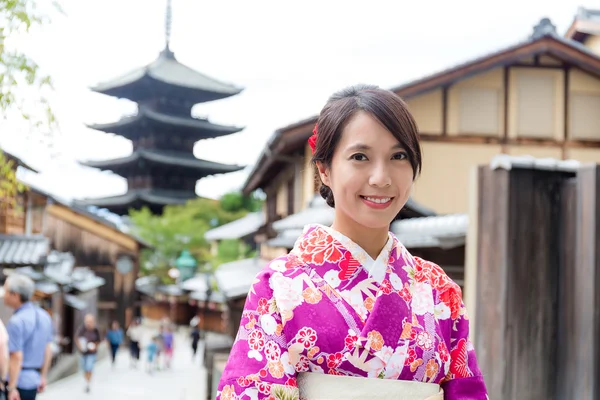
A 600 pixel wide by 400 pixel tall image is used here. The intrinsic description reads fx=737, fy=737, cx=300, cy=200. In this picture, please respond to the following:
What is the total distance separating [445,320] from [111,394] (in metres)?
13.9

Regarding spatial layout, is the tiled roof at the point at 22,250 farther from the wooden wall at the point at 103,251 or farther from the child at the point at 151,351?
the wooden wall at the point at 103,251

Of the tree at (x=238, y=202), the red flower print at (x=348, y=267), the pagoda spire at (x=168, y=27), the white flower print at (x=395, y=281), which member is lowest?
the white flower print at (x=395, y=281)

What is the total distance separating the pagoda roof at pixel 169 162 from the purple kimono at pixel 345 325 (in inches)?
1213

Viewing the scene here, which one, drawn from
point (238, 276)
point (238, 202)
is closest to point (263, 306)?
point (238, 276)

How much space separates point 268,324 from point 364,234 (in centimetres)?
35

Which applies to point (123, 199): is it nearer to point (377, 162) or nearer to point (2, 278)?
point (2, 278)

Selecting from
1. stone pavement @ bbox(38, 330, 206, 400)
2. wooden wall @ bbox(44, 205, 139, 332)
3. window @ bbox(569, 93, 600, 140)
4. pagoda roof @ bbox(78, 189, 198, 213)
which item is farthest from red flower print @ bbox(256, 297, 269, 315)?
pagoda roof @ bbox(78, 189, 198, 213)

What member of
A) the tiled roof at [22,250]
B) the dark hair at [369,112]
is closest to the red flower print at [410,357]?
the dark hair at [369,112]

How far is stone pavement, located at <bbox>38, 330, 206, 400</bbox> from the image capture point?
1443 cm

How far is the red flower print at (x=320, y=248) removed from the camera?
6.35 ft

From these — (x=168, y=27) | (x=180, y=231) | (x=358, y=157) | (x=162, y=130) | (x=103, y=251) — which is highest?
(x=168, y=27)

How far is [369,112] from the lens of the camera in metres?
1.84

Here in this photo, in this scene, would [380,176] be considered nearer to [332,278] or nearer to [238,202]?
[332,278]

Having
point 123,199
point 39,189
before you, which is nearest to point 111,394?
point 39,189
